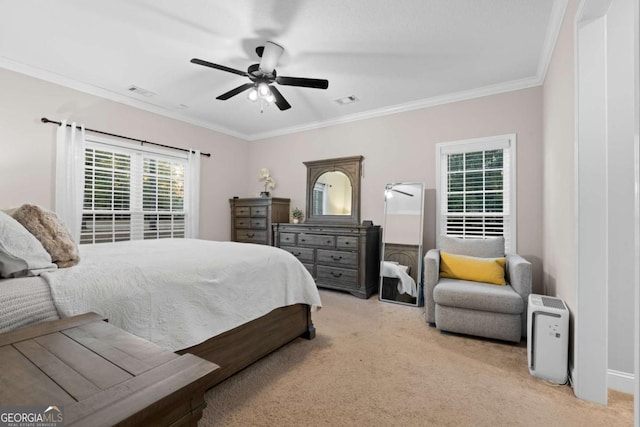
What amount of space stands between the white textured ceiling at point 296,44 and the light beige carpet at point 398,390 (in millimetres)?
2706

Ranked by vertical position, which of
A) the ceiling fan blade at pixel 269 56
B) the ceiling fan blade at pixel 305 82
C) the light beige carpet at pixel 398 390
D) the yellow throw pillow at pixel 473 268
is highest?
the ceiling fan blade at pixel 269 56

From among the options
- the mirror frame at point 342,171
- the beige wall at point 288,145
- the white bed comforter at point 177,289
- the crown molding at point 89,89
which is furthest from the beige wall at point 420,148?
the white bed comforter at point 177,289

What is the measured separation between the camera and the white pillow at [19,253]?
4.49ft

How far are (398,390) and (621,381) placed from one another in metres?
1.46

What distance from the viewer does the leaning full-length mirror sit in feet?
12.5

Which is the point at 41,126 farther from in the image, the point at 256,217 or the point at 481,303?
the point at 481,303

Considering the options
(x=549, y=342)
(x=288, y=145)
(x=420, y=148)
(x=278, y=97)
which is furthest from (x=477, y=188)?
(x=288, y=145)

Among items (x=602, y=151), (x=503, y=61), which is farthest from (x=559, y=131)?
(x=503, y=61)

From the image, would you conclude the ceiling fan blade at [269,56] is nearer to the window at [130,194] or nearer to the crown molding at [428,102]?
the crown molding at [428,102]

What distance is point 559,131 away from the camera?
244 cm

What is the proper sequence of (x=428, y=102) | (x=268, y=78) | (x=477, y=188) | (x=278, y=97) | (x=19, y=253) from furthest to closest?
1. (x=428, y=102)
2. (x=477, y=188)
3. (x=278, y=97)
4. (x=268, y=78)
5. (x=19, y=253)

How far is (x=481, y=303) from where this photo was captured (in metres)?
2.60

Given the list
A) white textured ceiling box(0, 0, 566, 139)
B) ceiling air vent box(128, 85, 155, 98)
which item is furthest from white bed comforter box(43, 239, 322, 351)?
ceiling air vent box(128, 85, 155, 98)

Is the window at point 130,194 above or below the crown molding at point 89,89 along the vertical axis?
below
